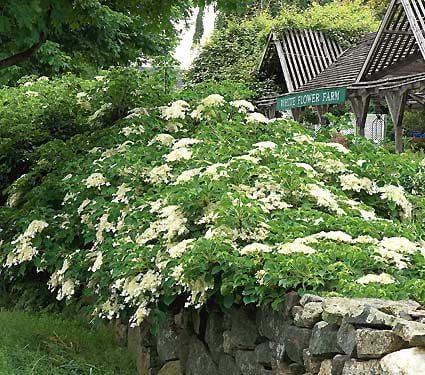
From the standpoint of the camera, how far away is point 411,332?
313cm

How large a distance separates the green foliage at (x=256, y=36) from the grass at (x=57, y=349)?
15.4 metres

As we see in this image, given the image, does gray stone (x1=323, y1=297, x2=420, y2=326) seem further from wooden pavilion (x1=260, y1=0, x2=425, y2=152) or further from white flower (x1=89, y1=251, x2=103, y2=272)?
wooden pavilion (x1=260, y1=0, x2=425, y2=152)

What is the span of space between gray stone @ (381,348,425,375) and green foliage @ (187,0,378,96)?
18.9 meters

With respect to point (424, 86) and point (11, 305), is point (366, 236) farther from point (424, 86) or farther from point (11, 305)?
point (424, 86)

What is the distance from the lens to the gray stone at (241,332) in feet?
15.5

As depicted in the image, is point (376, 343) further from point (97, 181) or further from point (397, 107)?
point (397, 107)

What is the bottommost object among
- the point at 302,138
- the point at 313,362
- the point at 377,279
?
the point at 313,362

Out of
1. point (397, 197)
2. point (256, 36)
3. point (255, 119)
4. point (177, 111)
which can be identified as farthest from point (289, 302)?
point (256, 36)

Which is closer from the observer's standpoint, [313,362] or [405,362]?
[405,362]

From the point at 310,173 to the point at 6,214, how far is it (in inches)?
147

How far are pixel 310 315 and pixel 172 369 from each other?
2039 millimetres

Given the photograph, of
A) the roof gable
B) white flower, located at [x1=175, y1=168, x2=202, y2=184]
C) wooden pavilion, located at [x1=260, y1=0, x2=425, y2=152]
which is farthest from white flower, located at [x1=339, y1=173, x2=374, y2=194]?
the roof gable

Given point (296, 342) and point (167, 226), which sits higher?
point (167, 226)

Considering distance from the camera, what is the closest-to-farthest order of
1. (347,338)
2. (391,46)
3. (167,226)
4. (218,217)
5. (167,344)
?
(347,338) < (218,217) < (167,226) < (167,344) < (391,46)
